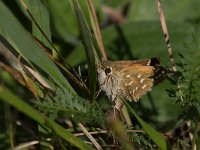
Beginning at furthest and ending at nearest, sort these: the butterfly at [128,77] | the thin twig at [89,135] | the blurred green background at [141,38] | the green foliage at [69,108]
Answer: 1. the blurred green background at [141,38]
2. the butterfly at [128,77]
3. the thin twig at [89,135]
4. the green foliage at [69,108]

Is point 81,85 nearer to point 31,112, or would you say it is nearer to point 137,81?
point 137,81

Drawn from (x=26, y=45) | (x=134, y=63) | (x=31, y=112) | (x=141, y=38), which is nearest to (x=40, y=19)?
(x=26, y=45)

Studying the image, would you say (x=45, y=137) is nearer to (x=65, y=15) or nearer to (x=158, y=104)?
(x=158, y=104)

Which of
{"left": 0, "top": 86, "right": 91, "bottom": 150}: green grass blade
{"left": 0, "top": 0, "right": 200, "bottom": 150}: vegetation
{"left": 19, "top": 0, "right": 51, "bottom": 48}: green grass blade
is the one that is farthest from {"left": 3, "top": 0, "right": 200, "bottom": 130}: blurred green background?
{"left": 0, "top": 86, "right": 91, "bottom": 150}: green grass blade

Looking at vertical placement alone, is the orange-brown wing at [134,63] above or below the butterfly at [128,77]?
above

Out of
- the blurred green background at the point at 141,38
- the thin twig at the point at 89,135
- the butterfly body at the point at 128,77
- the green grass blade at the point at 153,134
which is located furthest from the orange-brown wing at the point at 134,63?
the green grass blade at the point at 153,134

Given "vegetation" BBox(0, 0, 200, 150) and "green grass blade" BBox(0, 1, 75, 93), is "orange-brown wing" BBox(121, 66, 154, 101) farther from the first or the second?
"green grass blade" BBox(0, 1, 75, 93)

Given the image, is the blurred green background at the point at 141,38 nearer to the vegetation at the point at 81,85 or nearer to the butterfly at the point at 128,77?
the vegetation at the point at 81,85
